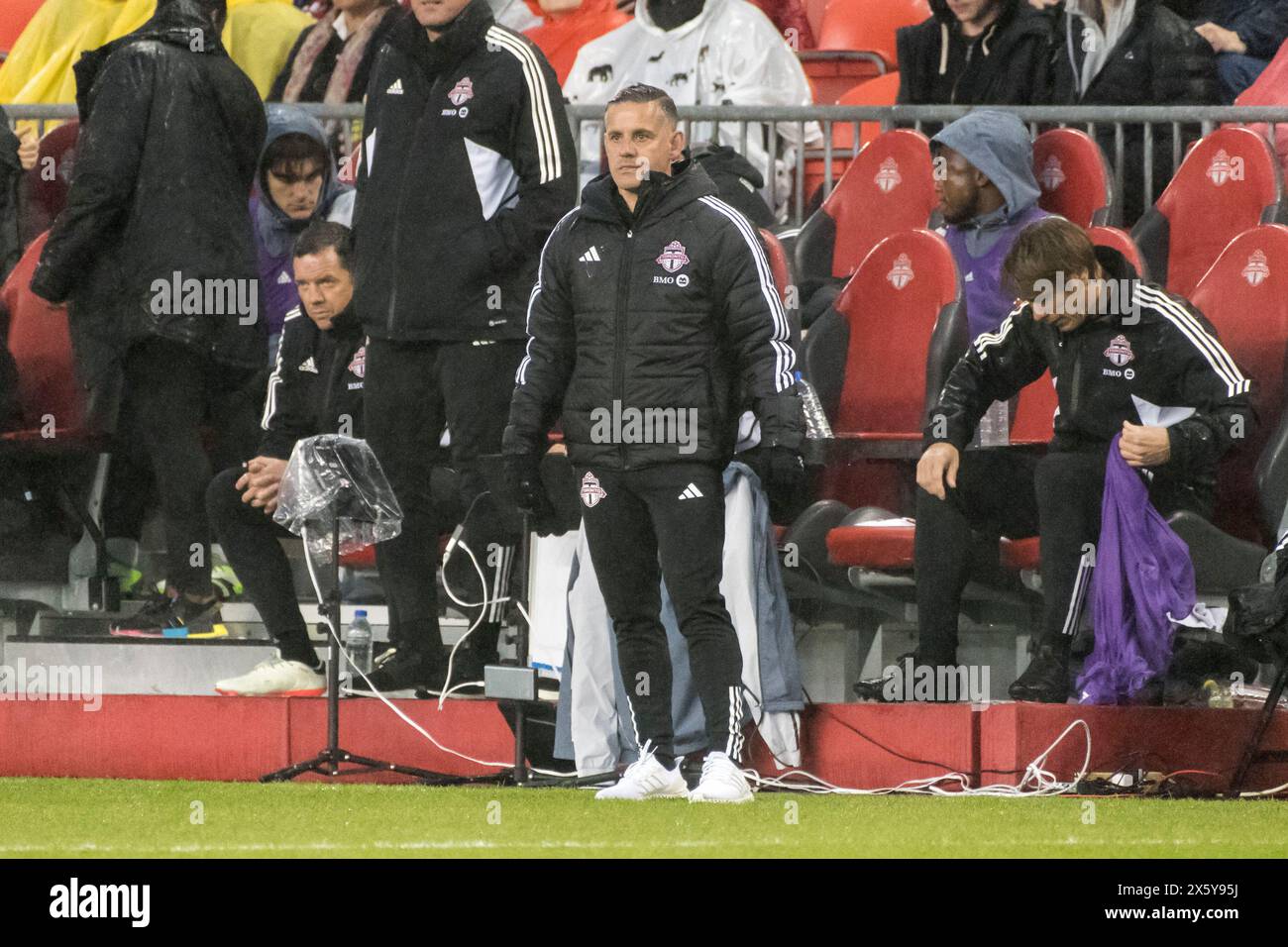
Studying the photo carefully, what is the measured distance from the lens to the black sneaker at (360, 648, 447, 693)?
7738mm

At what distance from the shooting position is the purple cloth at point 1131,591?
277 inches

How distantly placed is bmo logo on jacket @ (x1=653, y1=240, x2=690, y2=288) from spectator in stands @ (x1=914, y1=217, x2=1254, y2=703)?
1107 mm

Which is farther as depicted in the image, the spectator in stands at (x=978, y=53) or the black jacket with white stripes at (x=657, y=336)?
the spectator in stands at (x=978, y=53)

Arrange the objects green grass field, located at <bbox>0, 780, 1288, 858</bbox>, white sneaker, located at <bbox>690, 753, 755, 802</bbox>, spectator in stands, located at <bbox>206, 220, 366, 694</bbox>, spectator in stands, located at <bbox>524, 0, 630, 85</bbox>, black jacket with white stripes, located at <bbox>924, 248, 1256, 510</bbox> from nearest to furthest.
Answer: green grass field, located at <bbox>0, 780, 1288, 858</bbox> < white sneaker, located at <bbox>690, 753, 755, 802</bbox> < black jacket with white stripes, located at <bbox>924, 248, 1256, 510</bbox> < spectator in stands, located at <bbox>206, 220, 366, 694</bbox> < spectator in stands, located at <bbox>524, 0, 630, 85</bbox>

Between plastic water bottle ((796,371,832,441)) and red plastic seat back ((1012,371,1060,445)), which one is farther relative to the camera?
red plastic seat back ((1012,371,1060,445))

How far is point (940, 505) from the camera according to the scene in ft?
24.3

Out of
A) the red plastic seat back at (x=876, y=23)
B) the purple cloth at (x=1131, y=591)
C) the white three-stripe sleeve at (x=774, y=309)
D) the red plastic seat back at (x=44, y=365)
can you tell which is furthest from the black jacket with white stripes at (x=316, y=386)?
the red plastic seat back at (x=876, y=23)

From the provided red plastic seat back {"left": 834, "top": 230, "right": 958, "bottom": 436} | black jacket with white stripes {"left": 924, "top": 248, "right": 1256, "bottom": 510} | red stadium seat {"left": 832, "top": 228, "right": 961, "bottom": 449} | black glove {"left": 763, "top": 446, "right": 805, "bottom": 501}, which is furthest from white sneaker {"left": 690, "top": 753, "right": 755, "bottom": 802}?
red plastic seat back {"left": 834, "top": 230, "right": 958, "bottom": 436}

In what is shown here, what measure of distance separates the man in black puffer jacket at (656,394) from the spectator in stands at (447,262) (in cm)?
68

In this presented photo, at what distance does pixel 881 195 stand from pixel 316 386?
2576 millimetres

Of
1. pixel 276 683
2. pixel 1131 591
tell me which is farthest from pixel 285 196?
pixel 1131 591

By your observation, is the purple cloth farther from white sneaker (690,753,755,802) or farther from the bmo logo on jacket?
the bmo logo on jacket

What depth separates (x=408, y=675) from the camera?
25.4 feet

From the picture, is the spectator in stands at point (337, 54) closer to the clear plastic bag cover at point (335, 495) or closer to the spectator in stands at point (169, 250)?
the spectator in stands at point (169, 250)
